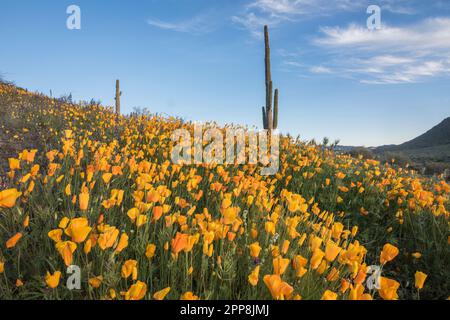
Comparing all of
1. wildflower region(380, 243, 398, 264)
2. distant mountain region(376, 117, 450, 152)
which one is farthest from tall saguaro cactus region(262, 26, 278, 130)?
distant mountain region(376, 117, 450, 152)

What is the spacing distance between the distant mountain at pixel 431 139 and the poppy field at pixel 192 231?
44.2 m

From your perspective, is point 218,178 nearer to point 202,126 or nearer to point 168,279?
point 168,279

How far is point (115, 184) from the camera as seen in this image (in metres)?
3.70

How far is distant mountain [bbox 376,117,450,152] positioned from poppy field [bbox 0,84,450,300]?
1739 inches

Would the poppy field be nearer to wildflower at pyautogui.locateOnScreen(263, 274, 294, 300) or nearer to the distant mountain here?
wildflower at pyautogui.locateOnScreen(263, 274, 294, 300)

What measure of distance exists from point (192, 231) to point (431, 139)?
5486 centimetres

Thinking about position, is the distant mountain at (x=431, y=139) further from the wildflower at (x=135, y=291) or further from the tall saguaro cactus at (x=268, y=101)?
the wildflower at (x=135, y=291)

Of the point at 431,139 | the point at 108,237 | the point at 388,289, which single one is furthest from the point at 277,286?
the point at 431,139

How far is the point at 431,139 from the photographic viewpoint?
4766 cm

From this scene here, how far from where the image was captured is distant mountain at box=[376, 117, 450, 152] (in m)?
44.8

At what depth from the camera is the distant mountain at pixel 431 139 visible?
4484 cm

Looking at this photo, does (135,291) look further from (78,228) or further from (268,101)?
(268,101)

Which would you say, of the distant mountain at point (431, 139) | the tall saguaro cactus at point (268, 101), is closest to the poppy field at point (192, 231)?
the tall saguaro cactus at point (268, 101)

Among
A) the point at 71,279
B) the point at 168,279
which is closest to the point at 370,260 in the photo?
the point at 168,279
